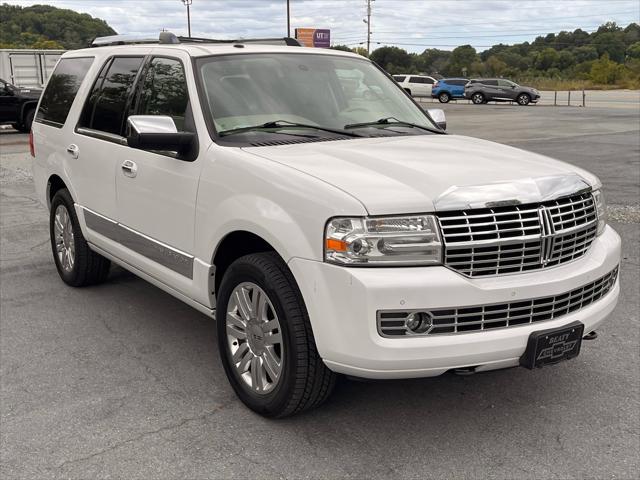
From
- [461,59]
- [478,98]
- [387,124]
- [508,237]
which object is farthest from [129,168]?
[461,59]

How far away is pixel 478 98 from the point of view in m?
43.9

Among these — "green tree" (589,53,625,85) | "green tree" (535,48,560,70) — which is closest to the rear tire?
"green tree" (589,53,625,85)

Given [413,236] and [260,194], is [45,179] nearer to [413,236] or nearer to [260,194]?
[260,194]

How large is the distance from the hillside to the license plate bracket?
61.6 metres

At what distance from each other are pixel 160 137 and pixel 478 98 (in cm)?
4244

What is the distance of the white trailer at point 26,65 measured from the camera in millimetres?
26484

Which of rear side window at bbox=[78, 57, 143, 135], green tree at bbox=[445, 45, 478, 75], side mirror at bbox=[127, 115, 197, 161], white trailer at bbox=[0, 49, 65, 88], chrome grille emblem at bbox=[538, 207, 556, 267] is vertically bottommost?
chrome grille emblem at bbox=[538, 207, 556, 267]

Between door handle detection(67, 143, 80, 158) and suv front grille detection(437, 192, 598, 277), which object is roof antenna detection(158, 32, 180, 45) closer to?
door handle detection(67, 143, 80, 158)

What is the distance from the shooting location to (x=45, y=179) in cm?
591

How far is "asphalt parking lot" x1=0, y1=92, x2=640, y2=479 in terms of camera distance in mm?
3074

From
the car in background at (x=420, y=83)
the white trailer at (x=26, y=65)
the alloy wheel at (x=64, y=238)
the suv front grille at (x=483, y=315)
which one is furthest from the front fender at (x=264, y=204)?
the car in background at (x=420, y=83)

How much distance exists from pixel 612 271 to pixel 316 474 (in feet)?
6.00

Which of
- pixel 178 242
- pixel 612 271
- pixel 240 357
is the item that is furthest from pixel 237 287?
pixel 612 271

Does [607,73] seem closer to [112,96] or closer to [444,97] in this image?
[444,97]
